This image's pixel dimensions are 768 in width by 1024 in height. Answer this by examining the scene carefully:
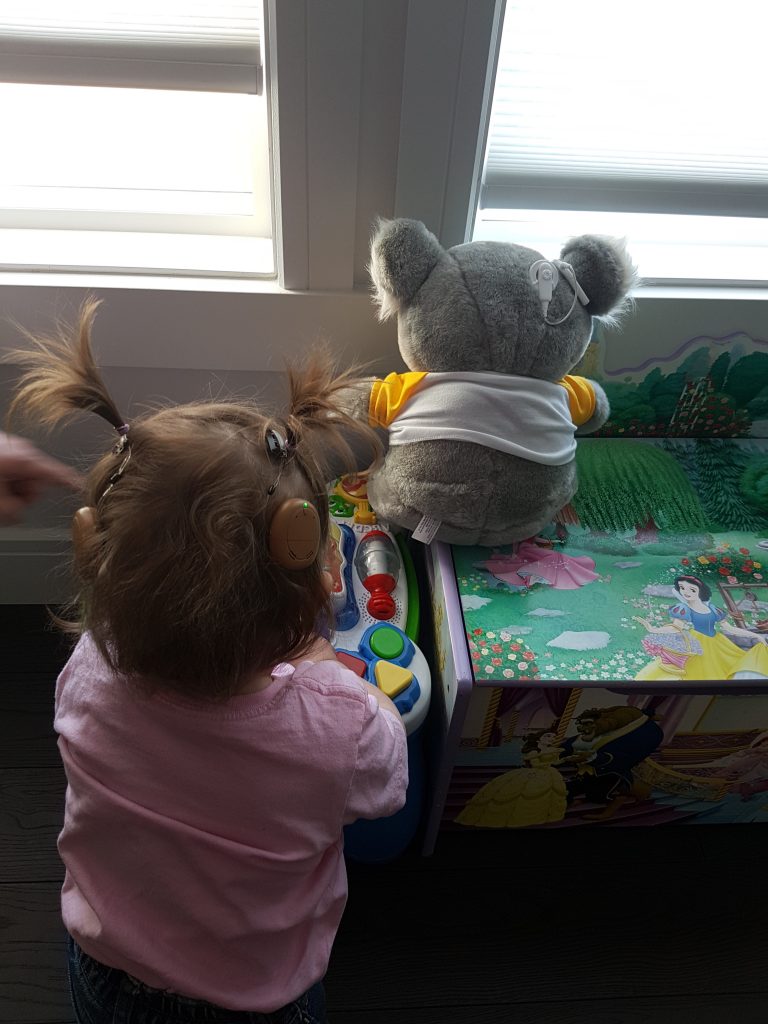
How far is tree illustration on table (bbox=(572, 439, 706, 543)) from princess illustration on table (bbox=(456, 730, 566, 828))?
27 cm

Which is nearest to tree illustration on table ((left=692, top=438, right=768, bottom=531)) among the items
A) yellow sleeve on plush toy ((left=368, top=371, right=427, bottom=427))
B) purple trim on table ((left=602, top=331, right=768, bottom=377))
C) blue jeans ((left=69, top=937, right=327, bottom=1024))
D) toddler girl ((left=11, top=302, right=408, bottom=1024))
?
purple trim on table ((left=602, top=331, right=768, bottom=377))

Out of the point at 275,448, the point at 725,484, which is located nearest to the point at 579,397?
the point at 725,484

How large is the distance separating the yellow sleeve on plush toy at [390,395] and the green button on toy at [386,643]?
0.76 ft

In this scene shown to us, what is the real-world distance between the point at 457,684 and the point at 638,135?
25.4 inches

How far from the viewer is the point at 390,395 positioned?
806 mm

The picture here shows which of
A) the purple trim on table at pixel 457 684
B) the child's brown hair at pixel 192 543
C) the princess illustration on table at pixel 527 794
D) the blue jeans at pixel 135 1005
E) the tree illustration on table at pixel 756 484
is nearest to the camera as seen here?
the child's brown hair at pixel 192 543

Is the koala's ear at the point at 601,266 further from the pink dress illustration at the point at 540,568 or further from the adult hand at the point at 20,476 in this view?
the adult hand at the point at 20,476

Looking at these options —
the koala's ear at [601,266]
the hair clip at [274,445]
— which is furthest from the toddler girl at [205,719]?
the koala's ear at [601,266]

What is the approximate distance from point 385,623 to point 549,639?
18cm

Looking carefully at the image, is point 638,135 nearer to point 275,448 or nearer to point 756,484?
point 756,484

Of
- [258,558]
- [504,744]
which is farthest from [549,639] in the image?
[258,558]

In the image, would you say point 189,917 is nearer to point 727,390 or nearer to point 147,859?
point 147,859

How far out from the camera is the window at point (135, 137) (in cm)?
69

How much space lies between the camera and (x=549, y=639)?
0.76m
